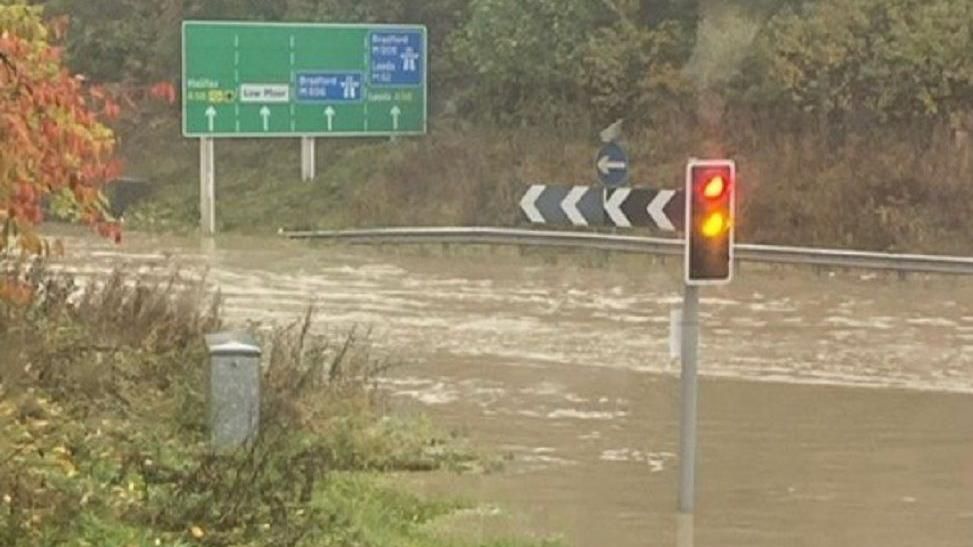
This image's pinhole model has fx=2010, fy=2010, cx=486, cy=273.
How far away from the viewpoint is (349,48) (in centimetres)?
4297

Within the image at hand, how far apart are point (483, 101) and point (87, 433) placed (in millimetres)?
34659

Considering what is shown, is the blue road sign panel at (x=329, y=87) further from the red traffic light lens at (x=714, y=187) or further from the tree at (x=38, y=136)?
the tree at (x=38, y=136)

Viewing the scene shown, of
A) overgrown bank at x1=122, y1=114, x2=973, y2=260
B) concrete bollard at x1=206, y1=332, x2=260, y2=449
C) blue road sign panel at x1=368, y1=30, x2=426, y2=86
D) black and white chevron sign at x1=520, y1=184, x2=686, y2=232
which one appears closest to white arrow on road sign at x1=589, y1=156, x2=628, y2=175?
black and white chevron sign at x1=520, y1=184, x2=686, y2=232

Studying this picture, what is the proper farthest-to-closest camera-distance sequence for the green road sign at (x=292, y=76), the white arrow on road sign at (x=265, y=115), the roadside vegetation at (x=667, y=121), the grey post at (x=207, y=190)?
the white arrow on road sign at (x=265, y=115)
the grey post at (x=207, y=190)
the green road sign at (x=292, y=76)
the roadside vegetation at (x=667, y=121)

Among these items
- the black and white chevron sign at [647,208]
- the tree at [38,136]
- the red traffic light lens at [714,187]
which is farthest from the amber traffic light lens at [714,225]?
the tree at [38,136]

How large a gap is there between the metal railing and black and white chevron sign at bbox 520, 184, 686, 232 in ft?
47.1

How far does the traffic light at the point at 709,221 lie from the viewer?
11.8 metres

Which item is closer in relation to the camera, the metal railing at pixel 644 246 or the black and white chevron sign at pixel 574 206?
the black and white chevron sign at pixel 574 206

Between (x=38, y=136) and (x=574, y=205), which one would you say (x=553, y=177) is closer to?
(x=574, y=205)

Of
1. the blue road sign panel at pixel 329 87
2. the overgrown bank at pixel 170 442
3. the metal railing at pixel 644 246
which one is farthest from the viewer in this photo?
the blue road sign panel at pixel 329 87

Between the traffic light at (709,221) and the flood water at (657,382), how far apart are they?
1.61 metres

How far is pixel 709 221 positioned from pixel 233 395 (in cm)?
299

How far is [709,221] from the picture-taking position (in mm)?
11875

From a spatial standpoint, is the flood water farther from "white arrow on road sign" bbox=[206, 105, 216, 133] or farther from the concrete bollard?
"white arrow on road sign" bbox=[206, 105, 216, 133]
